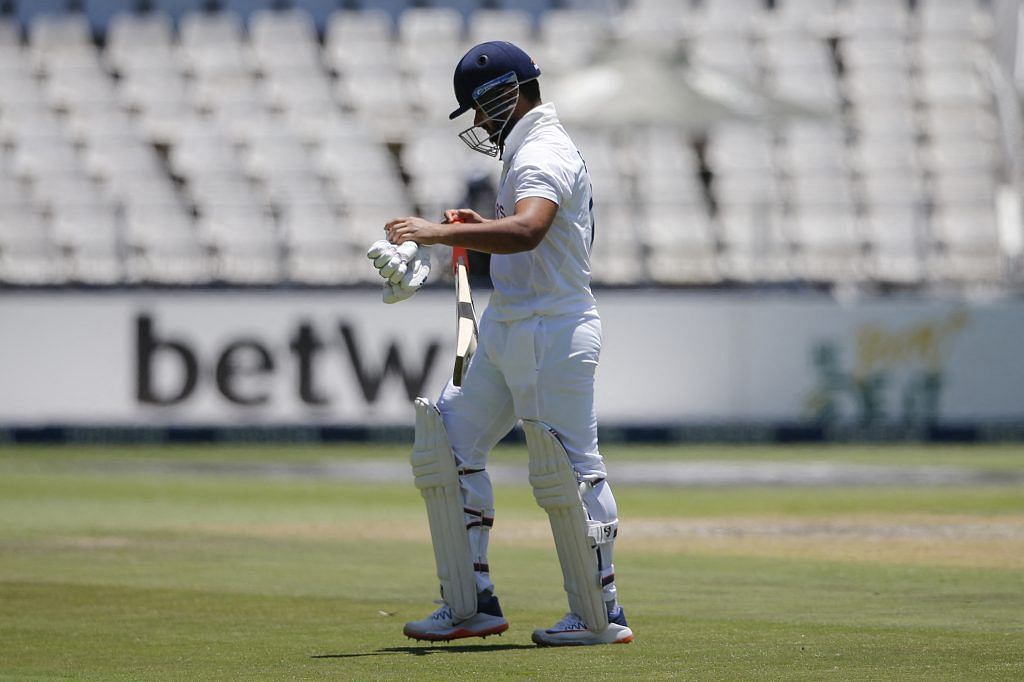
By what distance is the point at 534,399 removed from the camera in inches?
247

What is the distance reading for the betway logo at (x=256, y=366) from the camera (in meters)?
20.6

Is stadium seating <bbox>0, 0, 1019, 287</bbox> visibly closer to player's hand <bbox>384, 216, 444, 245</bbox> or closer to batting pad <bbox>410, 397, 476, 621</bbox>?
batting pad <bbox>410, 397, 476, 621</bbox>

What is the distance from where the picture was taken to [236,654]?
602 centimetres

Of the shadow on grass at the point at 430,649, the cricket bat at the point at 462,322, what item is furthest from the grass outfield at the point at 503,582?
the cricket bat at the point at 462,322

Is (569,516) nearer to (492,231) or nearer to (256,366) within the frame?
(492,231)

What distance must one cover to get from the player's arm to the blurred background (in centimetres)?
1375

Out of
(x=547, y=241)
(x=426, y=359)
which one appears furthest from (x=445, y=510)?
(x=426, y=359)

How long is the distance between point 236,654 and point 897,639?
7.48ft

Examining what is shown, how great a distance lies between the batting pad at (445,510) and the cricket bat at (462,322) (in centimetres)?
20

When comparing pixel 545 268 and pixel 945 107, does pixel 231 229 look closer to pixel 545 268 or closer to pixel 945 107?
pixel 945 107

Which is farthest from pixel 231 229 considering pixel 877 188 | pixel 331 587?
pixel 331 587

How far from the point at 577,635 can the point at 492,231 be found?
4.67 feet

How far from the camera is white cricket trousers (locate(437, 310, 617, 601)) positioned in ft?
20.6

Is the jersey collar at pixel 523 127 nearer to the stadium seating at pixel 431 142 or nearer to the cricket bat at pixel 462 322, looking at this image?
the cricket bat at pixel 462 322
